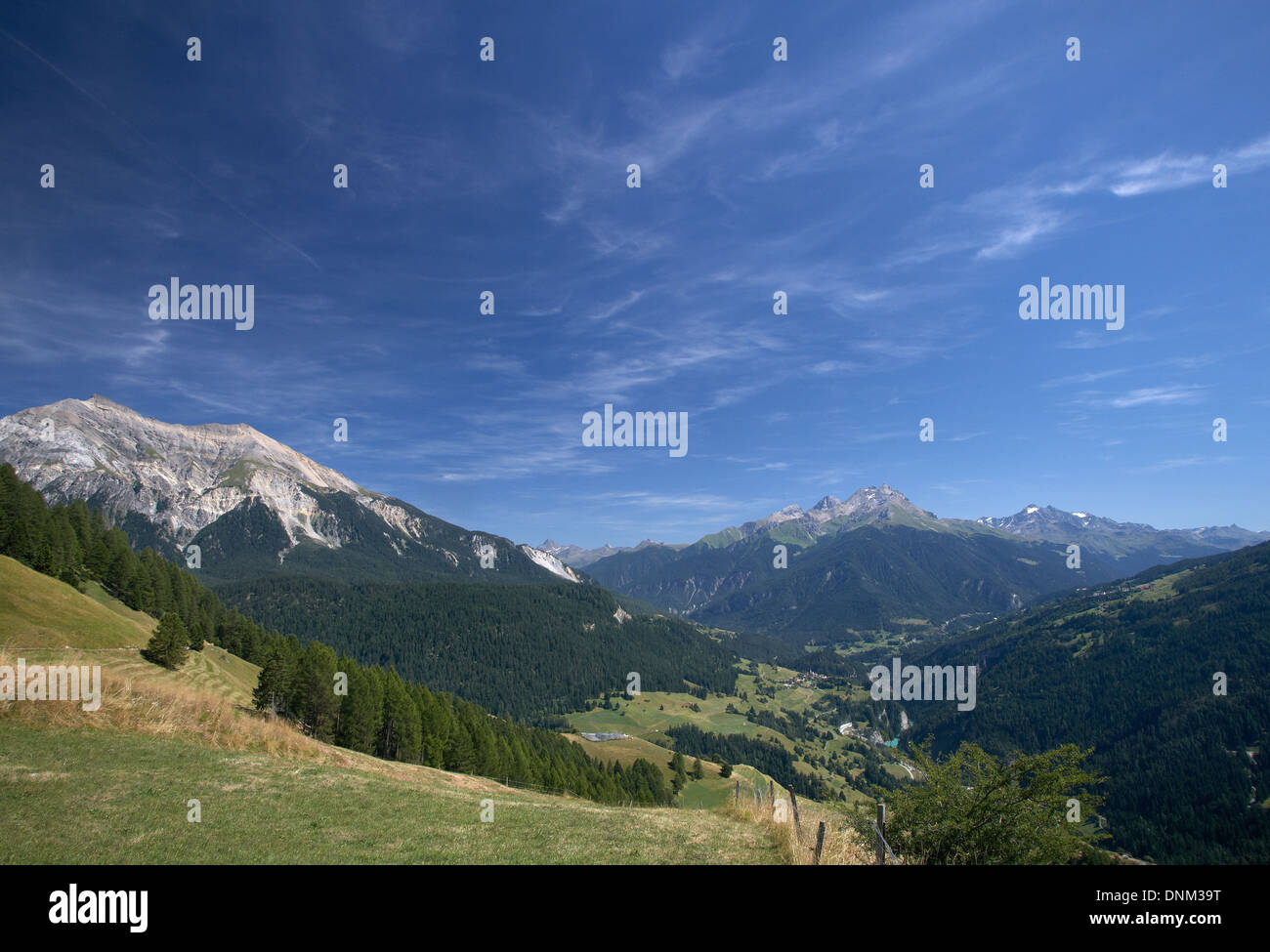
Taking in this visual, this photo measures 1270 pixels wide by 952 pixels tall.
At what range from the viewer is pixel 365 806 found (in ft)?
59.3

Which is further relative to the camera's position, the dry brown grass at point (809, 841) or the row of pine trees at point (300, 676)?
the row of pine trees at point (300, 676)

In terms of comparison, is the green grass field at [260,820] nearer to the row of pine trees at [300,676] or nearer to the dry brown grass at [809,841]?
the dry brown grass at [809,841]

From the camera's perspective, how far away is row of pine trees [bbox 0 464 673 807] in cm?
5547

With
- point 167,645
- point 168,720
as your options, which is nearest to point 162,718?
point 168,720

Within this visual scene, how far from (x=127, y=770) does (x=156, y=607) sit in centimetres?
8314

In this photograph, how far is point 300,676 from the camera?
185 feet

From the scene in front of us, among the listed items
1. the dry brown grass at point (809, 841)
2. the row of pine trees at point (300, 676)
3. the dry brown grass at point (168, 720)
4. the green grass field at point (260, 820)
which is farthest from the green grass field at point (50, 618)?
the dry brown grass at point (809, 841)

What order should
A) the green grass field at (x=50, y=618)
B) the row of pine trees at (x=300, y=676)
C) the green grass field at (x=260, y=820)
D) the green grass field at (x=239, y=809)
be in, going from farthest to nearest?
the row of pine trees at (x=300, y=676) < the green grass field at (x=50, y=618) < the green grass field at (x=239, y=809) < the green grass field at (x=260, y=820)

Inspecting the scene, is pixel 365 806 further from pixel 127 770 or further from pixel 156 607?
pixel 156 607

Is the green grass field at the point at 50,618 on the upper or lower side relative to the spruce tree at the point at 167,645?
upper

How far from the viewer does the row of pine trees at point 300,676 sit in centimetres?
5547

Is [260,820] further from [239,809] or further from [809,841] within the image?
[809,841]
